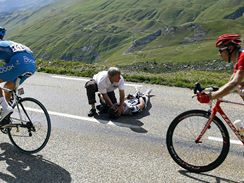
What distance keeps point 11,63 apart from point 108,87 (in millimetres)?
3675

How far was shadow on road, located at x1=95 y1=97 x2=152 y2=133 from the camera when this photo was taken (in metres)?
9.48

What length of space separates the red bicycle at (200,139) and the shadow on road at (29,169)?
2110mm

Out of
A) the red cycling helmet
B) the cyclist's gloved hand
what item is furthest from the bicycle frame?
the red cycling helmet

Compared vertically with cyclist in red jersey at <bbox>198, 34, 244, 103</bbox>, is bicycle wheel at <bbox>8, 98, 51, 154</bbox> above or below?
below

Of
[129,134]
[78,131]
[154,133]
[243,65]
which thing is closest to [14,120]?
[78,131]

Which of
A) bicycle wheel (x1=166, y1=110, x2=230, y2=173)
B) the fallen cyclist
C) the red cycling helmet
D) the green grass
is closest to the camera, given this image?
the red cycling helmet

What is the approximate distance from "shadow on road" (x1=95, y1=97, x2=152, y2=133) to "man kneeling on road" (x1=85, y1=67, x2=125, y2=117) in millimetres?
256

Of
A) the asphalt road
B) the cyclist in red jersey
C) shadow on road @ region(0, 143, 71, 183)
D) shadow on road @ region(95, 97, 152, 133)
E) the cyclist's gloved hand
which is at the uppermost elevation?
the cyclist in red jersey

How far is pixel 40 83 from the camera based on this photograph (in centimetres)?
1451

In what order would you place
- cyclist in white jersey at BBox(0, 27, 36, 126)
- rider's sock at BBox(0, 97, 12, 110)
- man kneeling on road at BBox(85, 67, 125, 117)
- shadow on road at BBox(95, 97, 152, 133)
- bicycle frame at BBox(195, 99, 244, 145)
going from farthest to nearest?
man kneeling on road at BBox(85, 67, 125, 117) → shadow on road at BBox(95, 97, 152, 133) → rider's sock at BBox(0, 97, 12, 110) → cyclist in white jersey at BBox(0, 27, 36, 126) → bicycle frame at BBox(195, 99, 244, 145)

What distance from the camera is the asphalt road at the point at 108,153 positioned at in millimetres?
6848

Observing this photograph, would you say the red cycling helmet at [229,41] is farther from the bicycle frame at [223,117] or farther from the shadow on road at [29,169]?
the shadow on road at [29,169]

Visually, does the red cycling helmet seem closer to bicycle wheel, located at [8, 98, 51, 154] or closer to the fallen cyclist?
bicycle wheel, located at [8, 98, 51, 154]

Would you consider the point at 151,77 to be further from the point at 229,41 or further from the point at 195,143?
the point at 229,41
